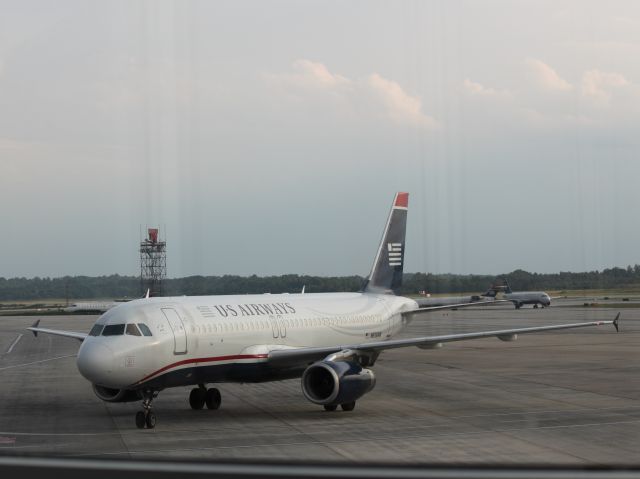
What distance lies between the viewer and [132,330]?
22.1 metres

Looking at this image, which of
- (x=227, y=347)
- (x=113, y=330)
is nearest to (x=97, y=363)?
(x=113, y=330)

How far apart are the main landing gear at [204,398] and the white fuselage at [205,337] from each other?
147 cm

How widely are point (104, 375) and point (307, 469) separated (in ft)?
62.4

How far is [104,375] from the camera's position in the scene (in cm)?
2122

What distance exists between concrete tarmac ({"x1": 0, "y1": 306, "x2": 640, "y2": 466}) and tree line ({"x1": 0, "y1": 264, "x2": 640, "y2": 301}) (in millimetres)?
6522

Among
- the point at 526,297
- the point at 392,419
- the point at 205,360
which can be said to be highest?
the point at 526,297

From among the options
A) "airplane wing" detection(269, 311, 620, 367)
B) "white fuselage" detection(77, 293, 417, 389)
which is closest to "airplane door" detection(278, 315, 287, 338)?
"white fuselage" detection(77, 293, 417, 389)

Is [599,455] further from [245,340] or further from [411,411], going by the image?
[245,340]

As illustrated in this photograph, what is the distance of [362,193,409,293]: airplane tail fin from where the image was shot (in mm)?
35000

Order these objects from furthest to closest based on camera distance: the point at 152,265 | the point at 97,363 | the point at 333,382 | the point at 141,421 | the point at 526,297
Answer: the point at 526,297 < the point at 152,265 < the point at 333,382 < the point at 141,421 < the point at 97,363

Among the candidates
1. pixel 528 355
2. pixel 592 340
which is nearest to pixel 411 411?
pixel 528 355

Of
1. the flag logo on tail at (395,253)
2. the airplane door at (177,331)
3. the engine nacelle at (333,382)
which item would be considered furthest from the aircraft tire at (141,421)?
the flag logo on tail at (395,253)

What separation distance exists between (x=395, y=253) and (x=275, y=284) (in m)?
8.30

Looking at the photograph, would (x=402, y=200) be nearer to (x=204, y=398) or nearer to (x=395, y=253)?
(x=395, y=253)
